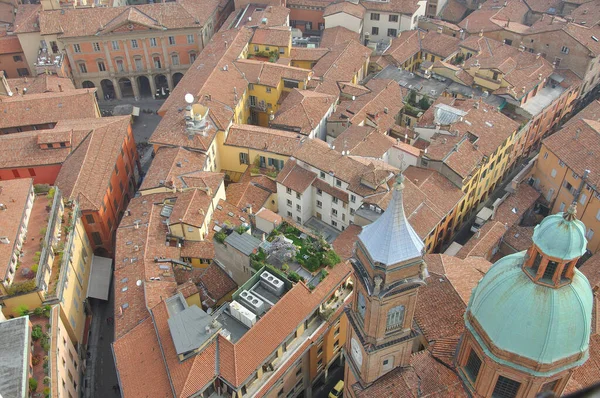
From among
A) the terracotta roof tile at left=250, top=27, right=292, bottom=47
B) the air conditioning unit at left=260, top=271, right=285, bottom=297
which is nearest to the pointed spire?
the air conditioning unit at left=260, top=271, right=285, bottom=297

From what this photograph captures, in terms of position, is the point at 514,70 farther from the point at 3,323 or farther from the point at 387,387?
the point at 3,323

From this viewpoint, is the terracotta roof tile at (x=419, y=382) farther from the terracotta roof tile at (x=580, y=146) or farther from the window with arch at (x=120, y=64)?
the window with arch at (x=120, y=64)

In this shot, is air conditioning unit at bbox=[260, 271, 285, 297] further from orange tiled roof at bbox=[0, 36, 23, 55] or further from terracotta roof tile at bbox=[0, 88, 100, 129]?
orange tiled roof at bbox=[0, 36, 23, 55]

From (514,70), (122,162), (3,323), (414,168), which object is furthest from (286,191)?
(514,70)

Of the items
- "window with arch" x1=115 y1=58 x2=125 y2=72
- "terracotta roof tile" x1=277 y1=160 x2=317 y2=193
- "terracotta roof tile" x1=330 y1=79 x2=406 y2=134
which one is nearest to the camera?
"terracotta roof tile" x1=277 y1=160 x2=317 y2=193

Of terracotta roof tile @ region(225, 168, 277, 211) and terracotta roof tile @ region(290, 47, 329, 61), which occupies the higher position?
terracotta roof tile @ region(290, 47, 329, 61)
